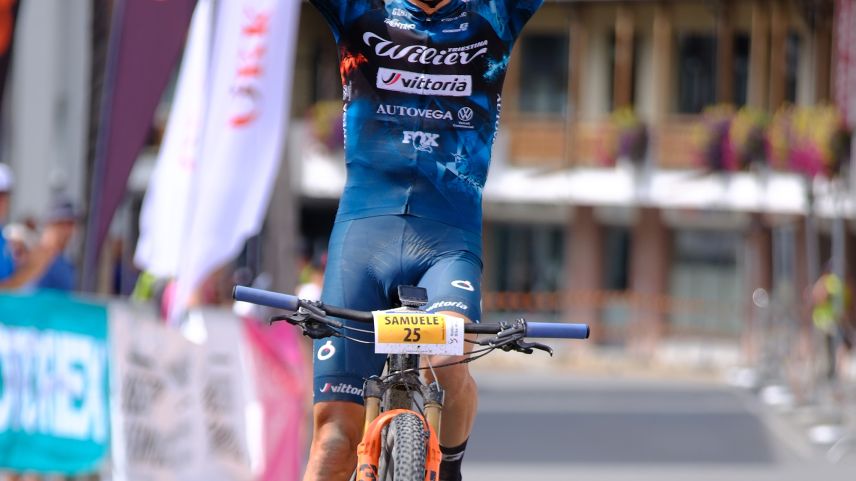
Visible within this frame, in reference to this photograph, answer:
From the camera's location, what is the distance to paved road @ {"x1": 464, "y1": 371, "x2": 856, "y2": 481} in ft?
57.3

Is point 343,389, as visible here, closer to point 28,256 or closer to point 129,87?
point 129,87

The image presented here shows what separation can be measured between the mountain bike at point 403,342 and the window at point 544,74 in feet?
119

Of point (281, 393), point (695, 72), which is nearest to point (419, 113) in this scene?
point (281, 393)

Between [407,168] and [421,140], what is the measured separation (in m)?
0.11

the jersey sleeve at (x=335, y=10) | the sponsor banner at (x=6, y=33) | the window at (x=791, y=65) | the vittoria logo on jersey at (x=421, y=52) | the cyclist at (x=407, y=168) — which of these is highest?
the window at (x=791, y=65)

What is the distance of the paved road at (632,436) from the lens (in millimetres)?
17469

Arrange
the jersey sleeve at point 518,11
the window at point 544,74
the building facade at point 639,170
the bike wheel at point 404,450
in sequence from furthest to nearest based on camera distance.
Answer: the window at point 544,74 < the building facade at point 639,170 < the jersey sleeve at point 518,11 < the bike wheel at point 404,450

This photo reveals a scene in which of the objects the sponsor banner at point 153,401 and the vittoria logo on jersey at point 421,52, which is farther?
the sponsor banner at point 153,401

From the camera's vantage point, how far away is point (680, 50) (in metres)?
40.3

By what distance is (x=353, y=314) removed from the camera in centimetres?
526

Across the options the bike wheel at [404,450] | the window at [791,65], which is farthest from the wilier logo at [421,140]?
the window at [791,65]

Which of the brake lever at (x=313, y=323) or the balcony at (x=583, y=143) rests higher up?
the balcony at (x=583, y=143)

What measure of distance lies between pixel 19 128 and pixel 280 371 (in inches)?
274

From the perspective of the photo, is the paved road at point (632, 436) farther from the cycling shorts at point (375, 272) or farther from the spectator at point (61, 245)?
the cycling shorts at point (375, 272)
